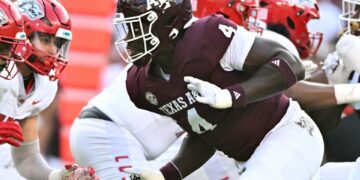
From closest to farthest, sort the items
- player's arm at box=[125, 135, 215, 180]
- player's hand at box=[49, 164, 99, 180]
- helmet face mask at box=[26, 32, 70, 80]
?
player's hand at box=[49, 164, 99, 180], player's arm at box=[125, 135, 215, 180], helmet face mask at box=[26, 32, 70, 80]

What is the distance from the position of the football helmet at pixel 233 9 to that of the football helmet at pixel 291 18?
0.17 m

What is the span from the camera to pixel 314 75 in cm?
568

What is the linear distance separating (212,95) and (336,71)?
1.48 metres

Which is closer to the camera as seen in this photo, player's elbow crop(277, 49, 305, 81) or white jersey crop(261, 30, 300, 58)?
player's elbow crop(277, 49, 305, 81)

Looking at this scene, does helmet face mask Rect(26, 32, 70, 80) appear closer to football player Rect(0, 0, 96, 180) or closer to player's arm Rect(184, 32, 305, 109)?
football player Rect(0, 0, 96, 180)

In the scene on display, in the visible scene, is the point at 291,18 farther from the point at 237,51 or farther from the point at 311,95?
the point at 237,51

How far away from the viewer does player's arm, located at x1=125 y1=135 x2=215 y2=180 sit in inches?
181

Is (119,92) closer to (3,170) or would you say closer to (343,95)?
(3,170)

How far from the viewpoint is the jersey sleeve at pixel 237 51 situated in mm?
4246

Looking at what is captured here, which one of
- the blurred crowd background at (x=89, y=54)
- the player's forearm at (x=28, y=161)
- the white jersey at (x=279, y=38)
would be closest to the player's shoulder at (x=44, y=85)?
the player's forearm at (x=28, y=161)

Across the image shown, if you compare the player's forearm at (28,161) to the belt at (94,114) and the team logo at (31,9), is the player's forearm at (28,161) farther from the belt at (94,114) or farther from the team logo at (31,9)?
A: the team logo at (31,9)

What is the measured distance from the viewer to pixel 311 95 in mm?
5008

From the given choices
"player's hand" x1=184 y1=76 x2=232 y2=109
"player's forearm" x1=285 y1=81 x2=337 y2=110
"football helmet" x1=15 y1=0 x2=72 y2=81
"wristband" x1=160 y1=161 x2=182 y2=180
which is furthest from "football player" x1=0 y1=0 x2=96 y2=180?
"player's forearm" x1=285 y1=81 x2=337 y2=110

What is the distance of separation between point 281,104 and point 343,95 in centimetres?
50
